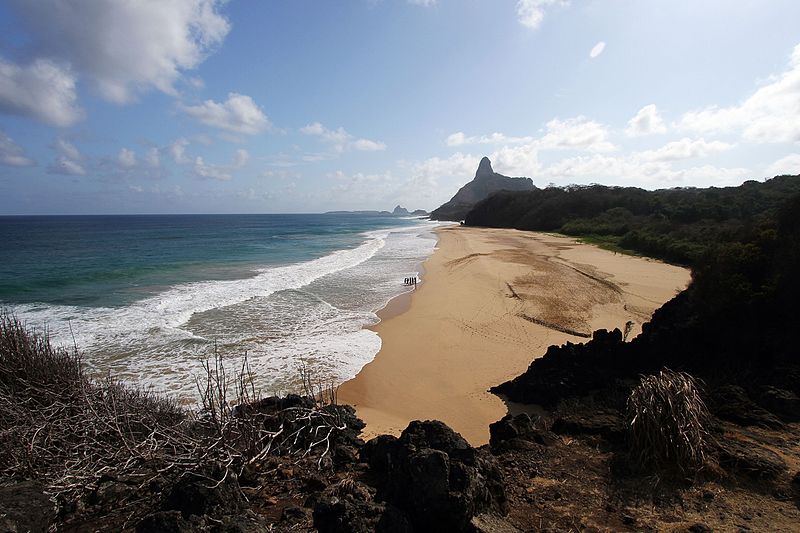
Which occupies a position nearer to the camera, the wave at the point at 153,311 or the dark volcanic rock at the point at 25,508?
the dark volcanic rock at the point at 25,508

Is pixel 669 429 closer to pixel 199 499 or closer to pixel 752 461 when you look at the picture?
pixel 752 461

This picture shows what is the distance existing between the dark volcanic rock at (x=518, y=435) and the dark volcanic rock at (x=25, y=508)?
429 centimetres

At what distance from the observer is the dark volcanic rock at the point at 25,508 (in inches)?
114

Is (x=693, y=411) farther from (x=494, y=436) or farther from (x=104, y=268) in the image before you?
(x=104, y=268)

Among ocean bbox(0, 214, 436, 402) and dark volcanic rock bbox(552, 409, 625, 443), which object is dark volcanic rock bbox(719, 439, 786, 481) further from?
ocean bbox(0, 214, 436, 402)

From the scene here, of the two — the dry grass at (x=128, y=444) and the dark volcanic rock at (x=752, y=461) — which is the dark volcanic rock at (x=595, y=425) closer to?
the dark volcanic rock at (x=752, y=461)

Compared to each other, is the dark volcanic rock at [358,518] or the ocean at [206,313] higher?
the dark volcanic rock at [358,518]

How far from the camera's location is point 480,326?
11992 mm

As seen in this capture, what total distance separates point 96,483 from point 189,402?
422cm

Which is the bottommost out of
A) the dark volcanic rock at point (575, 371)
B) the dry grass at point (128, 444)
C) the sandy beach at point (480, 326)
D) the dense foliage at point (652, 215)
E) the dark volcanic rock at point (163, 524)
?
the sandy beach at point (480, 326)

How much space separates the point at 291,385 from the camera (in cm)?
825

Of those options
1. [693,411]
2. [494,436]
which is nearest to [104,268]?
[494,436]

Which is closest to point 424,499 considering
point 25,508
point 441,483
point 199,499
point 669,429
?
point 441,483

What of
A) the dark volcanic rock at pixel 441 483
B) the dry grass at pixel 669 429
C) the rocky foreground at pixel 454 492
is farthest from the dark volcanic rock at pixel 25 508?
the dry grass at pixel 669 429
